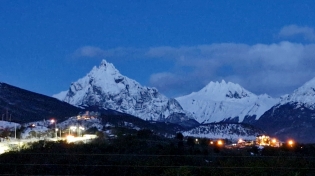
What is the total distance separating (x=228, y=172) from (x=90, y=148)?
2480cm

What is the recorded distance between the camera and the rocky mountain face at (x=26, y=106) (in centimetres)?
9362

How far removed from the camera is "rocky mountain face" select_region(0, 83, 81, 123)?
9362 centimetres

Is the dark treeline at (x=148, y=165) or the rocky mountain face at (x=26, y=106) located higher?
the rocky mountain face at (x=26, y=106)

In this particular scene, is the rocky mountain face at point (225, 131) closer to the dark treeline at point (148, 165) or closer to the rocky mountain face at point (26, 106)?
the rocky mountain face at point (26, 106)

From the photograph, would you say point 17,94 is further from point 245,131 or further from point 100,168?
point 100,168

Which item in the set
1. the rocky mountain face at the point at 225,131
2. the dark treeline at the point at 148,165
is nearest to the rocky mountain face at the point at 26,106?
the rocky mountain face at the point at 225,131

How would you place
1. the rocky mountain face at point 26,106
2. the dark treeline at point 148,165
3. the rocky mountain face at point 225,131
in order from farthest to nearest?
the rocky mountain face at point 225,131 < the rocky mountain face at point 26,106 < the dark treeline at point 148,165

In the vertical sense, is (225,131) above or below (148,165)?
above

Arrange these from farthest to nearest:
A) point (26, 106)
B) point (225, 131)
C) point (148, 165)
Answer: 1. point (225, 131)
2. point (26, 106)
3. point (148, 165)

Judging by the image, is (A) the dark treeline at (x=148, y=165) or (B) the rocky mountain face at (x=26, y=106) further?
(B) the rocky mountain face at (x=26, y=106)

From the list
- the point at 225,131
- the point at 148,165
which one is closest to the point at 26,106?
the point at 225,131

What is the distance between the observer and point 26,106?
102 meters

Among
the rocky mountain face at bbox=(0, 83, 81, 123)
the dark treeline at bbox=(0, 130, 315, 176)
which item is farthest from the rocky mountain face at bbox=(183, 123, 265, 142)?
the dark treeline at bbox=(0, 130, 315, 176)

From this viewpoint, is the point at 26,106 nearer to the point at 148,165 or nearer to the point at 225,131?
the point at 225,131
